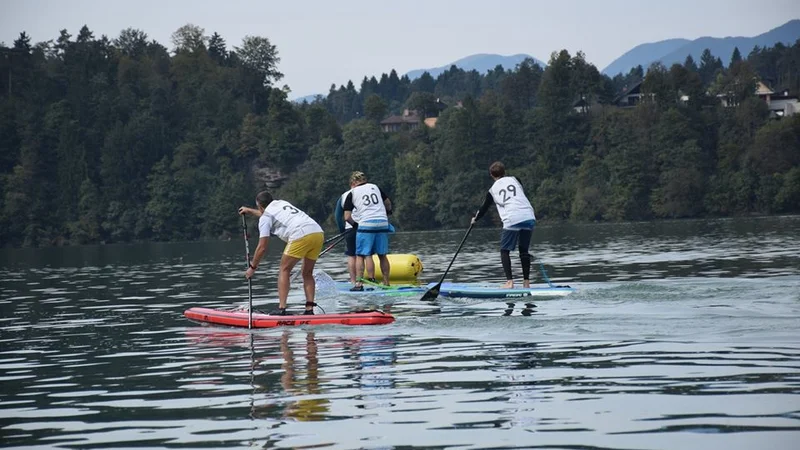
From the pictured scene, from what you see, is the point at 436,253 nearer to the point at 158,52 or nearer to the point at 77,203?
the point at 77,203

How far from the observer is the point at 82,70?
148 metres

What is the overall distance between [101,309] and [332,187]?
319 ft

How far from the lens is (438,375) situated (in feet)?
40.2

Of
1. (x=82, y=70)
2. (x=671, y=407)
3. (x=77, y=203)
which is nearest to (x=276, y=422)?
(x=671, y=407)

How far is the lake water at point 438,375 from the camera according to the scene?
950 centimetres

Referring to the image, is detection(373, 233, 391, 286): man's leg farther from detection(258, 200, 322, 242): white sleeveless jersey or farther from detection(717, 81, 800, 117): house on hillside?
detection(717, 81, 800, 117): house on hillside

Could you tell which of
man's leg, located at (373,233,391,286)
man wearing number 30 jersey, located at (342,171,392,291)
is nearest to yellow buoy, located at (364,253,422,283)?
man's leg, located at (373,233,391,286)

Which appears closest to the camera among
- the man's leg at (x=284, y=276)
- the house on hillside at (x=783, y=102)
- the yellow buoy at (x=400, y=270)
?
the man's leg at (x=284, y=276)

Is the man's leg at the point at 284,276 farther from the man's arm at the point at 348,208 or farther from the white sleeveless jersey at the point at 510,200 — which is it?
the man's arm at the point at 348,208

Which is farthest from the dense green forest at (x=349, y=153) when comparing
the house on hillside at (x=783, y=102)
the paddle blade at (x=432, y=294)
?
the paddle blade at (x=432, y=294)

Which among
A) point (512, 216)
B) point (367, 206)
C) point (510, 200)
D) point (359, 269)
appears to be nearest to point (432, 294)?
point (512, 216)

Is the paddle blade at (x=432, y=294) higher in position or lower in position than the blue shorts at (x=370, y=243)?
lower

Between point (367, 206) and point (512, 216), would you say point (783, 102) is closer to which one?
point (367, 206)

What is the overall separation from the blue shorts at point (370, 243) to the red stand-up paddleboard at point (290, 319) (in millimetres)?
4538
